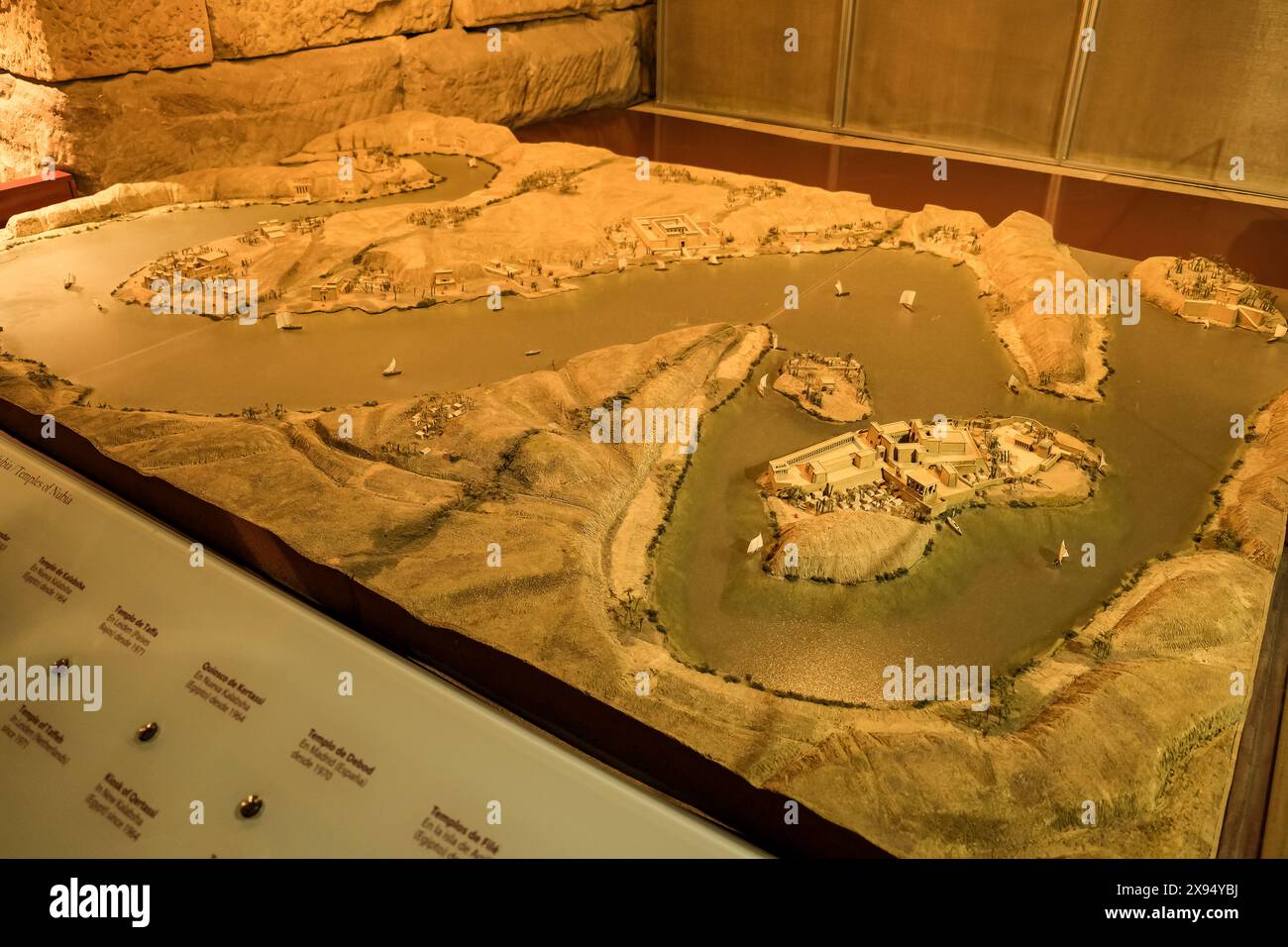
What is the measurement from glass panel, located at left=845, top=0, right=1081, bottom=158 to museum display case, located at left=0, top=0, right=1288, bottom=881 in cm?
9

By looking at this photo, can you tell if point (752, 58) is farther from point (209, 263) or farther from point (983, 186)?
point (209, 263)

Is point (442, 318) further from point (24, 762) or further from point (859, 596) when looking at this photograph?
point (24, 762)

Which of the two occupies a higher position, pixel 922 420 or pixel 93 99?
pixel 93 99

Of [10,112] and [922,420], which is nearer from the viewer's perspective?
[922,420]

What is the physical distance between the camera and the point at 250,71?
974cm

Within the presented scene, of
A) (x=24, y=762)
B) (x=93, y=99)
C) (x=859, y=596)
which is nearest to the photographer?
(x=24, y=762)

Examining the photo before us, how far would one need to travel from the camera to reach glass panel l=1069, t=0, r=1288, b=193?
9672mm

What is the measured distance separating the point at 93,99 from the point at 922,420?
758 cm

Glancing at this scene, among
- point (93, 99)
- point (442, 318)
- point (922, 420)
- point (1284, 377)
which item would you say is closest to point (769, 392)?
point (922, 420)

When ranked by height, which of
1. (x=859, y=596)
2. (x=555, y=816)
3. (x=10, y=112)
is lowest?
(x=859, y=596)

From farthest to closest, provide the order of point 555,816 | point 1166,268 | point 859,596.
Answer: point 1166,268 < point 859,596 < point 555,816

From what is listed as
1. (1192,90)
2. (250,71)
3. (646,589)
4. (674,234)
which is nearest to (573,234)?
(674,234)

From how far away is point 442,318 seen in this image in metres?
6.78

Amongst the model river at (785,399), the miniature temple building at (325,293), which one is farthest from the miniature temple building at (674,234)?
the miniature temple building at (325,293)
